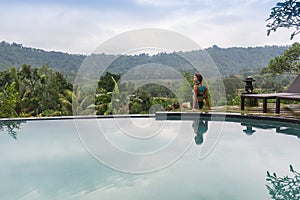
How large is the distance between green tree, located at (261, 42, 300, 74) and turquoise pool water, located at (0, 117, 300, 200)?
15.4ft

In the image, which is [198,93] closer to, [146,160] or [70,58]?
[146,160]

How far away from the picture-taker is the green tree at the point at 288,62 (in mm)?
10016

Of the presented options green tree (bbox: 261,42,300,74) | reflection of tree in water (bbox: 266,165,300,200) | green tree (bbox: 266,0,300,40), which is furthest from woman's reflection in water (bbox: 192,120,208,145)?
green tree (bbox: 261,42,300,74)

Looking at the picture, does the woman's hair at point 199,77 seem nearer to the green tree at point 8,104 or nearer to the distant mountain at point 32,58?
the distant mountain at point 32,58

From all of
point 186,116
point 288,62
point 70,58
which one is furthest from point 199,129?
point 288,62

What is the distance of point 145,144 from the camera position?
4777 mm

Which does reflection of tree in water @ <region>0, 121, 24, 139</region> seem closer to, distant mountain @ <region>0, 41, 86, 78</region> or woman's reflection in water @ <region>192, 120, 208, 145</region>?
distant mountain @ <region>0, 41, 86, 78</region>

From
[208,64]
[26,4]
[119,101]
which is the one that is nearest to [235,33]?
[208,64]

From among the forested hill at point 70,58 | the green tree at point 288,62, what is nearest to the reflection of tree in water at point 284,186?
the forested hill at point 70,58

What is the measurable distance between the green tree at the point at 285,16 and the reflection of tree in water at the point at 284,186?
679 cm

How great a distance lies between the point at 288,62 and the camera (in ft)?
33.3

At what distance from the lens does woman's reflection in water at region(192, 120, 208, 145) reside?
5.12 meters

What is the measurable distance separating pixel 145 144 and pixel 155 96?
11.2 feet

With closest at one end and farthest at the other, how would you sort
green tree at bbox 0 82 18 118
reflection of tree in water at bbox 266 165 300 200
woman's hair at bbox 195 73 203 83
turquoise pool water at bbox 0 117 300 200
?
reflection of tree in water at bbox 266 165 300 200
turquoise pool water at bbox 0 117 300 200
green tree at bbox 0 82 18 118
woman's hair at bbox 195 73 203 83
